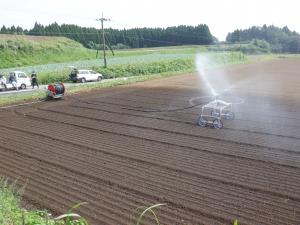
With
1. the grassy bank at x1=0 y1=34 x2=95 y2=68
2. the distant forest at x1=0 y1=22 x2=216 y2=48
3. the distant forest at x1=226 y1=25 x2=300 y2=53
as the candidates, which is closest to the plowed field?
the grassy bank at x1=0 y1=34 x2=95 y2=68

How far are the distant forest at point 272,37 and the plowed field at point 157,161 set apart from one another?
99.4 meters

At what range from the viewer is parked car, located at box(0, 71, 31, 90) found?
34644mm

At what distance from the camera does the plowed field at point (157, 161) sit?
1038 cm

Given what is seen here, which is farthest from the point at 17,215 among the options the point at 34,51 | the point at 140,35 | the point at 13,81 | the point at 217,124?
the point at 140,35

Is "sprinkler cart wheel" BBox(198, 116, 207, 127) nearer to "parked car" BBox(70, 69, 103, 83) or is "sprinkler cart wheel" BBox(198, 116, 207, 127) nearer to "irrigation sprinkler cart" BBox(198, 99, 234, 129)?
"irrigation sprinkler cart" BBox(198, 99, 234, 129)

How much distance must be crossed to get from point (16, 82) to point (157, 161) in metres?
25.1

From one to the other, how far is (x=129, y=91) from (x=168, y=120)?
1214cm

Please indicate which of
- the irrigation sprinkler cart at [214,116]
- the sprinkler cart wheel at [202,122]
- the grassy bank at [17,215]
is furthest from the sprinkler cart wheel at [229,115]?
the grassy bank at [17,215]

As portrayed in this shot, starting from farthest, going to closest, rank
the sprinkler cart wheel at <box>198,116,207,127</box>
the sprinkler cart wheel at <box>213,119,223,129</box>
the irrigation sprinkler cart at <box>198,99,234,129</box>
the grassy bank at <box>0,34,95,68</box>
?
the grassy bank at <box>0,34,95,68</box> < the sprinkler cart wheel at <box>198,116,207,127</box> < the irrigation sprinkler cart at <box>198,99,234,129</box> < the sprinkler cart wheel at <box>213,119,223,129</box>

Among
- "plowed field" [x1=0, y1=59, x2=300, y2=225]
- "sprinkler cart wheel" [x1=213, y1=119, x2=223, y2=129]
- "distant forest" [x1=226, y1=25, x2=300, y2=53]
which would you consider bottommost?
"plowed field" [x1=0, y1=59, x2=300, y2=225]

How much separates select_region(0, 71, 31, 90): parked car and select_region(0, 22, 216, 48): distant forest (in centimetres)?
9001

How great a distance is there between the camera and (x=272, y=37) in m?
169

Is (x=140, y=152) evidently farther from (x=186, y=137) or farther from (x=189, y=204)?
(x=189, y=204)

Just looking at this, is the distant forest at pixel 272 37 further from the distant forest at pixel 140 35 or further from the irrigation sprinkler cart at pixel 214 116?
the irrigation sprinkler cart at pixel 214 116
